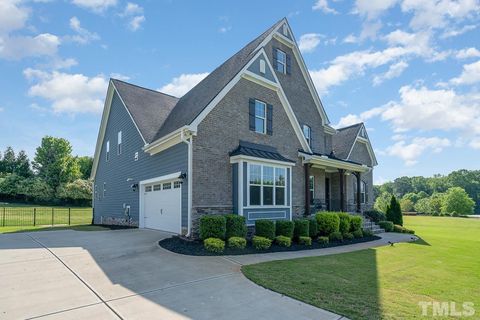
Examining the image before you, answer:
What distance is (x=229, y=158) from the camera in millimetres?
12750

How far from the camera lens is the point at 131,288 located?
19.4 feet

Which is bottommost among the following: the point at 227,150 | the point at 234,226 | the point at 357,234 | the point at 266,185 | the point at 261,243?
the point at 357,234

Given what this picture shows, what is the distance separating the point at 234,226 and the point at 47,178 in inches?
1936

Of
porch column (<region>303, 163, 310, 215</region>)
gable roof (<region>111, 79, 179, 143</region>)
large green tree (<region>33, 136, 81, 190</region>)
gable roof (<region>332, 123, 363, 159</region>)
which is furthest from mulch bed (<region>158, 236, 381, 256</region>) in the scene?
large green tree (<region>33, 136, 81, 190</region>)

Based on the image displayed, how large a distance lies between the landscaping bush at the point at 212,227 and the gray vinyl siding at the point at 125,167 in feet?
4.44

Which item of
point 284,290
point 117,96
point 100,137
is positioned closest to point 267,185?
point 284,290

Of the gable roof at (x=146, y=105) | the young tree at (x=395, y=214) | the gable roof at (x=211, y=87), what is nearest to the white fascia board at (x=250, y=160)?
the gable roof at (x=211, y=87)

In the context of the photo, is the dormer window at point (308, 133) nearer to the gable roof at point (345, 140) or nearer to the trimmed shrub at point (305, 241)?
the gable roof at point (345, 140)

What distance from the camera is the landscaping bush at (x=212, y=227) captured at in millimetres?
10484

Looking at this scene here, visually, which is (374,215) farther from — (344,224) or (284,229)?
(284,229)

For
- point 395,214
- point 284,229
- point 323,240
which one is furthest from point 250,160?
point 395,214

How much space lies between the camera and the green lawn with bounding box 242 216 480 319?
17.6 ft

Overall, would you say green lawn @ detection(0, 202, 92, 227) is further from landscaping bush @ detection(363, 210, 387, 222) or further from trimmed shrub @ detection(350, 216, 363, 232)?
landscaping bush @ detection(363, 210, 387, 222)

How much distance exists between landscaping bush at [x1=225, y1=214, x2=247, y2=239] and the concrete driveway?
215 cm
